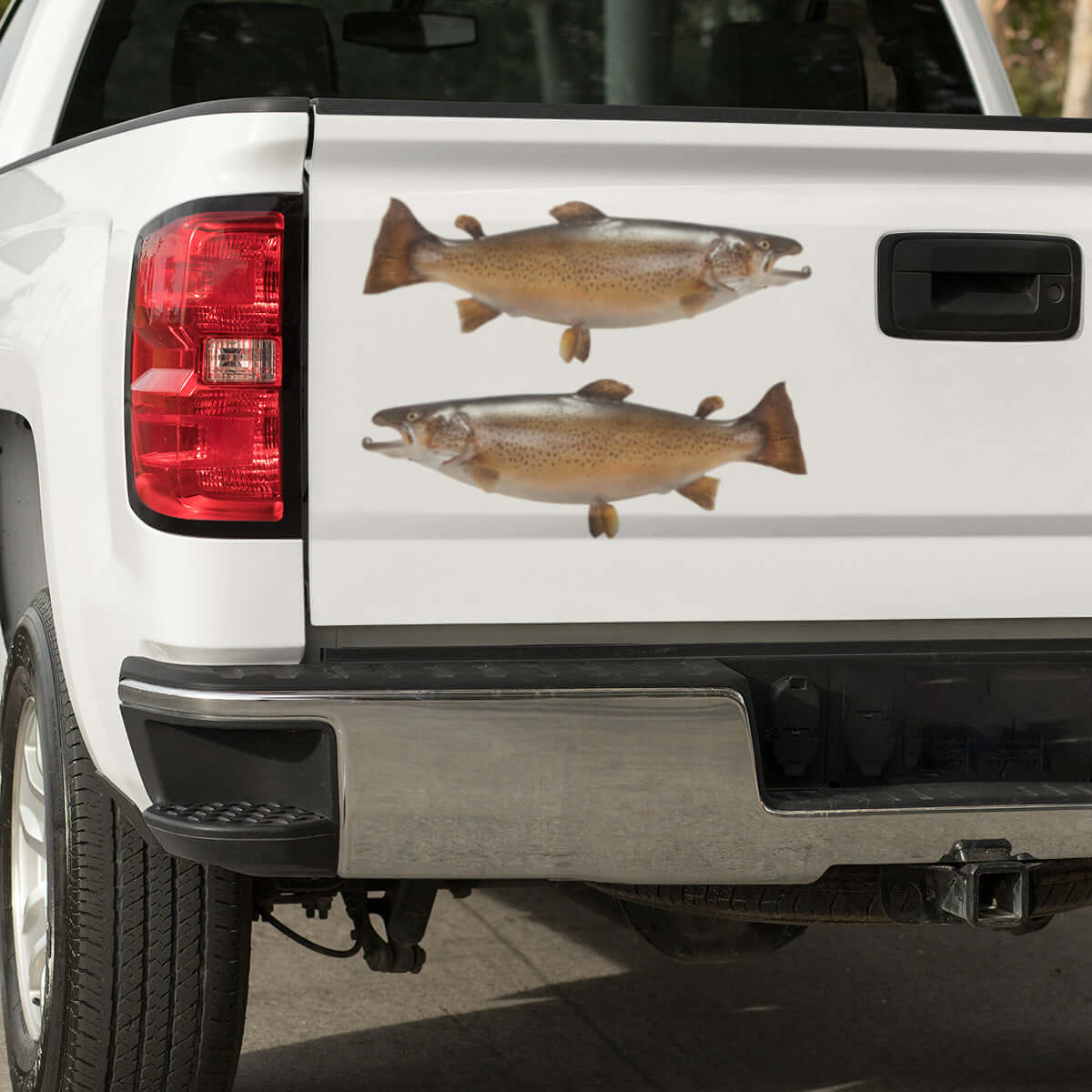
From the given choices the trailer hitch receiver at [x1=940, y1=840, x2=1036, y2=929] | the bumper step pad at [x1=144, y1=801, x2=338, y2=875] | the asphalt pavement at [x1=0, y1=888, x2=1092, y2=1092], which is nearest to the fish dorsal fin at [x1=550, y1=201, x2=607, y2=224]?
the bumper step pad at [x1=144, y1=801, x2=338, y2=875]

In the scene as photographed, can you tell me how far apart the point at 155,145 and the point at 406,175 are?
0.37 meters

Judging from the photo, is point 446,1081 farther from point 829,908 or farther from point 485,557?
point 485,557

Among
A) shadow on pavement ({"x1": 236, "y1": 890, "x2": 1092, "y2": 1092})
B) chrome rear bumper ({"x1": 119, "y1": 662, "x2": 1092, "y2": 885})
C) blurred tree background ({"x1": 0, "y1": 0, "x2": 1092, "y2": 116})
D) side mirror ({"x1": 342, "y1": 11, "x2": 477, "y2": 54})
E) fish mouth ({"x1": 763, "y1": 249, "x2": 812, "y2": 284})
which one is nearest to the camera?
chrome rear bumper ({"x1": 119, "y1": 662, "x2": 1092, "y2": 885})

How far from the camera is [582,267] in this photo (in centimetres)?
251

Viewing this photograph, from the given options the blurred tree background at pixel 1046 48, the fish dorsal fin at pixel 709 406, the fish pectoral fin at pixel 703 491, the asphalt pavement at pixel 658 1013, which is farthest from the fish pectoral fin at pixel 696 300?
the blurred tree background at pixel 1046 48

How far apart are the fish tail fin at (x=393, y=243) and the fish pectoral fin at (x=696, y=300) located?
0.36m

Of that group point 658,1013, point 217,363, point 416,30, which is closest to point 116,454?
point 217,363

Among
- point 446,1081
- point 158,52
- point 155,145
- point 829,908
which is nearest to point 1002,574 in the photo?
point 829,908

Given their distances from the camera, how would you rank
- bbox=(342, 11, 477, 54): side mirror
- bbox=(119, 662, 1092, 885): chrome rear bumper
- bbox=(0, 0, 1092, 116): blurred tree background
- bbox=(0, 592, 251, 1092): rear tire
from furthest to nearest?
bbox=(0, 0, 1092, 116): blurred tree background
bbox=(342, 11, 477, 54): side mirror
bbox=(0, 592, 251, 1092): rear tire
bbox=(119, 662, 1092, 885): chrome rear bumper

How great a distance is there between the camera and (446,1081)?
140 inches

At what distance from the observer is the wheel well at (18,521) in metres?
3.25

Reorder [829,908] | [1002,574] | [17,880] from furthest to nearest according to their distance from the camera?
1. [17,880]
2. [829,908]
3. [1002,574]

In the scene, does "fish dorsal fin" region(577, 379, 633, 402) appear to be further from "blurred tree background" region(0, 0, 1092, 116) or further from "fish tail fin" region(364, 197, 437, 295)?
"blurred tree background" region(0, 0, 1092, 116)

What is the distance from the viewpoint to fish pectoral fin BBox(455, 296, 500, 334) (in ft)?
8.17
